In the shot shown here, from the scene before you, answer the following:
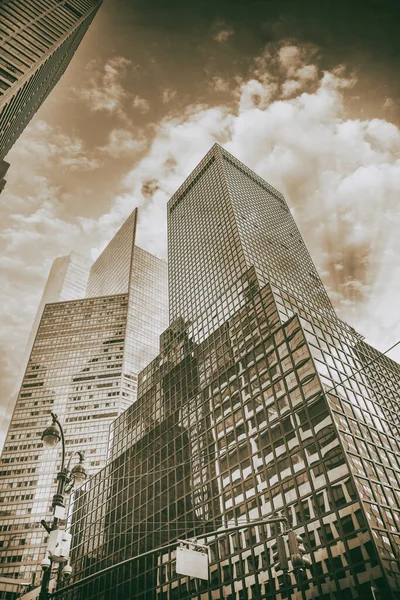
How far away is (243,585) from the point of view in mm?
36344

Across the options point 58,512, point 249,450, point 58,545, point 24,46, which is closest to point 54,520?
point 58,512

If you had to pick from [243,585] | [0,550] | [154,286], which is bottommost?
[243,585]

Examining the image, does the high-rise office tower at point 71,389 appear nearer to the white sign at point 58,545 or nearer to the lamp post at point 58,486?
the lamp post at point 58,486

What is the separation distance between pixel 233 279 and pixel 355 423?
3825 cm

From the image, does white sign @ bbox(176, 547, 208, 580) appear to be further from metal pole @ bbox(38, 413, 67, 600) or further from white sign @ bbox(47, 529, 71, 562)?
metal pole @ bbox(38, 413, 67, 600)

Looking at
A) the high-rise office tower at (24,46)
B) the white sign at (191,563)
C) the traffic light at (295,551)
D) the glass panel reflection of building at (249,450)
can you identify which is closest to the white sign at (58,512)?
the white sign at (191,563)

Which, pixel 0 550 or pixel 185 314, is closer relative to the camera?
pixel 185 314

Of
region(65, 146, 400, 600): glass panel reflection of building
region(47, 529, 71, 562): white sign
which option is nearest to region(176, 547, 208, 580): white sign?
region(65, 146, 400, 600): glass panel reflection of building

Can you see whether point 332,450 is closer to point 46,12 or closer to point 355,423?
point 355,423

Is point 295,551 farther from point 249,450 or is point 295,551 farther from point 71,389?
point 71,389

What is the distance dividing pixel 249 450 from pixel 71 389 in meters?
109

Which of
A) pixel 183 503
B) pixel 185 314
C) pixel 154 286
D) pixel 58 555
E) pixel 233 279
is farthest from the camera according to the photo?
pixel 154 286

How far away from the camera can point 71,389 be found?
140 m

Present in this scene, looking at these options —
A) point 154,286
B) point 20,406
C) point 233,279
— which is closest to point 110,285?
point 154,286
